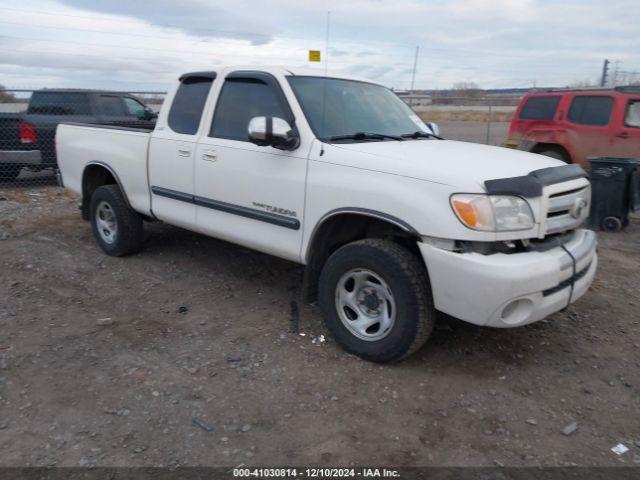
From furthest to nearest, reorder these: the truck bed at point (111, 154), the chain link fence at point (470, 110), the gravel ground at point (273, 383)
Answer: the chain link fence at point (470, 110) < the truck bed at point (111, 154) < the gravel ground at point (273, 383)

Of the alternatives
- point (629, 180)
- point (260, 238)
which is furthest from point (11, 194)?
point (629, 180)

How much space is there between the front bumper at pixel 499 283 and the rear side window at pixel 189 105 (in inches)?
100

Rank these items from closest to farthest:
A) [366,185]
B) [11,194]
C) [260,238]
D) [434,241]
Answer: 1. [434,241]
2. [366,185]
3. [260,238]
4. [11,194]

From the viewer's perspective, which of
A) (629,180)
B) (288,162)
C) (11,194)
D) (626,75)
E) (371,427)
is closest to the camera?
(371,427)

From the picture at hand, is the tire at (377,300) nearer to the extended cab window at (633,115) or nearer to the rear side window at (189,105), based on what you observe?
the rear side window at (189,105)

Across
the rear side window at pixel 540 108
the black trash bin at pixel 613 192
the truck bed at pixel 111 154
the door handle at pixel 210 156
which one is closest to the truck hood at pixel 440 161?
the door handle at pixel 210 156

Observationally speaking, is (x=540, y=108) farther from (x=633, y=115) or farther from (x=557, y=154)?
(x=633, y=115)

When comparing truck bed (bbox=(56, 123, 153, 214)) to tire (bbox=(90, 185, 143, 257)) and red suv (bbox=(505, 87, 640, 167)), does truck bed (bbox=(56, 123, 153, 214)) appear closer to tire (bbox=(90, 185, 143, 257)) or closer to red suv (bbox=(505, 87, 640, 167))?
tire (bbox=(90, 185, 143, 257))

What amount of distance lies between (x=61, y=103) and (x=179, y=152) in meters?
6.84

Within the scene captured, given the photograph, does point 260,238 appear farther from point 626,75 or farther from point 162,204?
point 626,75

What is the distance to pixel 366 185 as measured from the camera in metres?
3.54

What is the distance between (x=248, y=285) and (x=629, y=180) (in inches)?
210

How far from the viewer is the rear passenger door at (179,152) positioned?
4.83 meters

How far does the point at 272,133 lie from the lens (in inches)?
150
